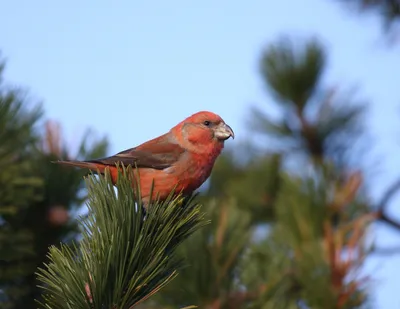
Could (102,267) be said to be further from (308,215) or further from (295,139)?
(295,139)

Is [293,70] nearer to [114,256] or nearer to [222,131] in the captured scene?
[222,131]

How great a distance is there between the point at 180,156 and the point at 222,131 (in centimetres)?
27

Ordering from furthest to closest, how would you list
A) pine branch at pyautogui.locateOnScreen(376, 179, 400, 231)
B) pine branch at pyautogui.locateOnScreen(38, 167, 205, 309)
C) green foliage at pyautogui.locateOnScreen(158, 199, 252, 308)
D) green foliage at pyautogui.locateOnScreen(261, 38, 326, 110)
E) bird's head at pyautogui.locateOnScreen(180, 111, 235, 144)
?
green foliage at pyautogui.locateOnScreen(261, 38, 326, 110), pine branch at pyautogui.locateOnScreen(376, 179, 400, 231), green foliage at pyautogui.locateOnScreen(158, 199, 252, 308), bird's head at pyautogui.locateOnScreen(180, 111, 235, 144), pine branch at pyautogui.locateOnScreen(38, 167, 205, 309)

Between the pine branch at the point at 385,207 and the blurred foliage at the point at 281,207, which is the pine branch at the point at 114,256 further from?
the pine branch at the point at 385,207

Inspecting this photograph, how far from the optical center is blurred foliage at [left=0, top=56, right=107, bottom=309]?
2.70 metres

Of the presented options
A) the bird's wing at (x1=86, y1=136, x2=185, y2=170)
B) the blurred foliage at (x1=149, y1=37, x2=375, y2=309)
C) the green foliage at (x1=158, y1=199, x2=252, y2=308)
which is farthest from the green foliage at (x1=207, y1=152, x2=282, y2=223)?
the bird's wing at (x1=86, y1=136, x2=185, y2=170)

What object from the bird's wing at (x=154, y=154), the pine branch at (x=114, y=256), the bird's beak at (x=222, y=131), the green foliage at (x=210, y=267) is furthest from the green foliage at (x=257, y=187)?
the pine branch at (x=114, y=256)

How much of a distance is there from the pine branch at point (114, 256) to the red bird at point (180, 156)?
2.17 ft

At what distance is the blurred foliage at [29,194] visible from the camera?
2.70 metres

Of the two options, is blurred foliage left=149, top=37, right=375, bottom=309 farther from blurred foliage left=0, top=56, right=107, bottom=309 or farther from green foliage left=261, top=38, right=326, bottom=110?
blurred foliage left=0, top=56, right=107, bottom=309

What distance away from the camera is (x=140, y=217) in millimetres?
1942

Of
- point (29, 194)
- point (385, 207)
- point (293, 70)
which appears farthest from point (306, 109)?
point (29, 194)

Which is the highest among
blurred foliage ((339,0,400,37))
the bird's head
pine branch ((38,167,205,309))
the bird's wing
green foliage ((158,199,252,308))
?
blurred foliage ((339,0,400,37))

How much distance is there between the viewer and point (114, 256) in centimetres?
181
